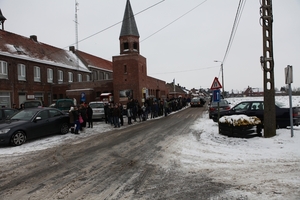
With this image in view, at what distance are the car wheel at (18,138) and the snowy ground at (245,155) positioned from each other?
0.23 metres

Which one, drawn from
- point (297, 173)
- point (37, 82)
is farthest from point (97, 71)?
point (297, 173)

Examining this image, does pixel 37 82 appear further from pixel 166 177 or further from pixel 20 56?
pixel 166 177

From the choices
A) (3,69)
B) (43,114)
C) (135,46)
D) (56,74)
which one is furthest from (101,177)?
(56,74)

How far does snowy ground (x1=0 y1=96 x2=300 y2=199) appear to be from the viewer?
475cm

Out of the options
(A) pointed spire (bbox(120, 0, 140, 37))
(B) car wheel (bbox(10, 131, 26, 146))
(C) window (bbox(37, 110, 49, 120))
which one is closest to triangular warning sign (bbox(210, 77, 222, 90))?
(C) window (bbox(37, 110, 49, 120))

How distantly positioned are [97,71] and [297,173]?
4615cm

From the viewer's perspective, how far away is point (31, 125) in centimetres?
1013

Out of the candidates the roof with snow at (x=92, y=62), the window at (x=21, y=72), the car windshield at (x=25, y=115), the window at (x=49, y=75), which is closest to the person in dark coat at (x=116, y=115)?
the car windshield at (x=25, y=115)

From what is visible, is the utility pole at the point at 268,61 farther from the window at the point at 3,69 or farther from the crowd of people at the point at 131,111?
the window at the point at 3,69

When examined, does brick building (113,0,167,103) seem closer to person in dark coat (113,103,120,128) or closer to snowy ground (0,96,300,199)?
person in dark coat (113,103,120,128)

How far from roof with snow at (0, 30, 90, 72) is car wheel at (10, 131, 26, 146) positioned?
73.5 feet

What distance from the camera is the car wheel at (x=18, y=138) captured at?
9.22 m

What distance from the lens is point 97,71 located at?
48438mm

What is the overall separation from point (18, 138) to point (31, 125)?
2.76 feet
